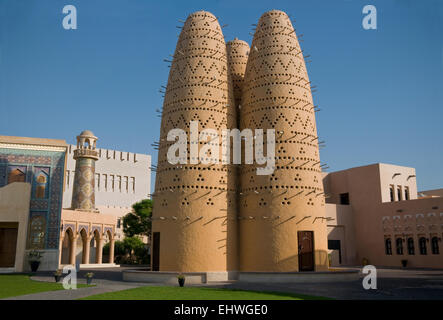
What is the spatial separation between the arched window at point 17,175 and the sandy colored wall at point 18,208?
5.30 feet

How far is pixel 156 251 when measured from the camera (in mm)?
19469

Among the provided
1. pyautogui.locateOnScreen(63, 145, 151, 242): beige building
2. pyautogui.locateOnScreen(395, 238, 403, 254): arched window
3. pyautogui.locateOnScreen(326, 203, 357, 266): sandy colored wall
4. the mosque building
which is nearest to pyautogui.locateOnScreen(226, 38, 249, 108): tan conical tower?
the mosque building

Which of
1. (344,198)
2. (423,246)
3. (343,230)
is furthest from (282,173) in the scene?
(344,198)

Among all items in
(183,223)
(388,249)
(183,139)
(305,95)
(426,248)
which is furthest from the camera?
(388,249)

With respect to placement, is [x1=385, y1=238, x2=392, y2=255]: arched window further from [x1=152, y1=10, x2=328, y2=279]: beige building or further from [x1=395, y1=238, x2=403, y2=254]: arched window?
[x1=152, y1=10, x2=328, y2=279]: beige building

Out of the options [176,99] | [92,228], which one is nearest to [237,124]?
[176,99]

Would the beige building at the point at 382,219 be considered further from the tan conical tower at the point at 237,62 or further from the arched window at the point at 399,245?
the tan conical tower at the point at 237,62

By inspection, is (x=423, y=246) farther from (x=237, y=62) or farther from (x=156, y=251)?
(x=156, y=251)

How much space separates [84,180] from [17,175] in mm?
7707
